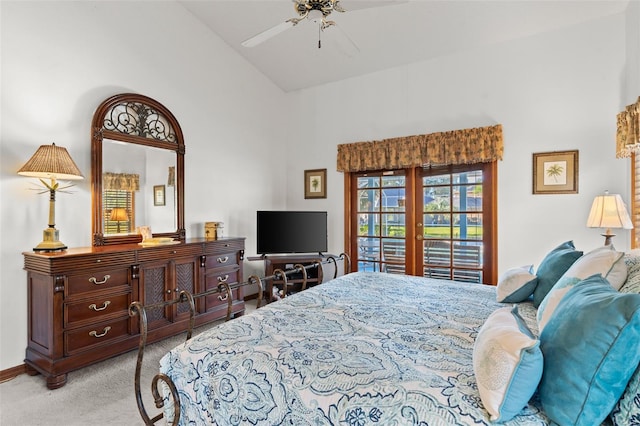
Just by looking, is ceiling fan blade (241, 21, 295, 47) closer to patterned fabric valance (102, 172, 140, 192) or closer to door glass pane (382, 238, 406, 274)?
patterned fabric valance (102, 172, 140, 192)

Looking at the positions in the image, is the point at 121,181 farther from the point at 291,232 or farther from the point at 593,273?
the point at 593,273

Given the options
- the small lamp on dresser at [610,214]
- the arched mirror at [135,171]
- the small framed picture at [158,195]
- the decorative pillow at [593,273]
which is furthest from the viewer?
the small framed picture at [158,195]

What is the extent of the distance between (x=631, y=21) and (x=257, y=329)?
4.23 m

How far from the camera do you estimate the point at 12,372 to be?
2.59 m

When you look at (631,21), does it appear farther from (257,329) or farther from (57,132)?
(57,132)

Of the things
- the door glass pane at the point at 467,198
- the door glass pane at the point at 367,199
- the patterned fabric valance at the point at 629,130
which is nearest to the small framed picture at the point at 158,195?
the door glass pane at the point at 367,199

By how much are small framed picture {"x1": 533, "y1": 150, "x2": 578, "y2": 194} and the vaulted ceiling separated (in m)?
1.35

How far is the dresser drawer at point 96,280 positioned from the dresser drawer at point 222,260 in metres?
0.86

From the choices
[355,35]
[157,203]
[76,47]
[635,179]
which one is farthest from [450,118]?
[76,47]

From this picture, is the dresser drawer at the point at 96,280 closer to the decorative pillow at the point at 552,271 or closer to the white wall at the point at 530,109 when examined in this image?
the decorative pillow at the point at 552,271

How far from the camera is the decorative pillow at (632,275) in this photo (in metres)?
1.28

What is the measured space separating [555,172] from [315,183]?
9.72ft

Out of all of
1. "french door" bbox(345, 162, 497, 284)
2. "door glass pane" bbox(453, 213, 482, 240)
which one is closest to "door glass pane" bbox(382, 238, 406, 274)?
"french door" bbox(345, 162, 497, 284)

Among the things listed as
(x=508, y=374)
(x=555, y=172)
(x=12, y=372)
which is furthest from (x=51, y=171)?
(x=555, y=172)
